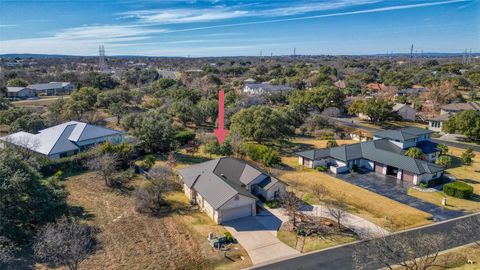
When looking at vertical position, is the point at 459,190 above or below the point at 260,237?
above

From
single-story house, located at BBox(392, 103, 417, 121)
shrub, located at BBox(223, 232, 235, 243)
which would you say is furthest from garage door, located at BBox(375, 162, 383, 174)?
single-story house, located at BBox(392, 103, 417, 121)

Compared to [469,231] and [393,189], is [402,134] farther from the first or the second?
[469,231]

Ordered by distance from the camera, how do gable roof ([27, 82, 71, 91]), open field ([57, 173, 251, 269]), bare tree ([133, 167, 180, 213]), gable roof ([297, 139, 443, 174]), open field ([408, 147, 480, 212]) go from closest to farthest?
1. open field ([57, 173, 251, 269])
2. bare tree ([133, 167, 180, 213])
3. open field ([408, 147, 480, 212])
4. gable roof ([297, 139, 443, 174])
5. gable roof ([27, 82, 71, 91])

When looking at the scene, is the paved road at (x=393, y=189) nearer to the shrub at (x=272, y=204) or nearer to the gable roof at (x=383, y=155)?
the gable roof at (x=383, y=155)

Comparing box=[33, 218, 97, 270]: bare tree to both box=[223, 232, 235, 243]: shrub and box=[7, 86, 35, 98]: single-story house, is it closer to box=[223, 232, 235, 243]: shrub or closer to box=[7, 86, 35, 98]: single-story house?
box=[223, 232, 235, 243]: shrub

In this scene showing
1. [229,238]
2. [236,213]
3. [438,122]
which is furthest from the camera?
[438,122]

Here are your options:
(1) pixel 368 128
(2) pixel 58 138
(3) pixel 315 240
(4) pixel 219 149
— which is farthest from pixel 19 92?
(3) pixel 315 240
